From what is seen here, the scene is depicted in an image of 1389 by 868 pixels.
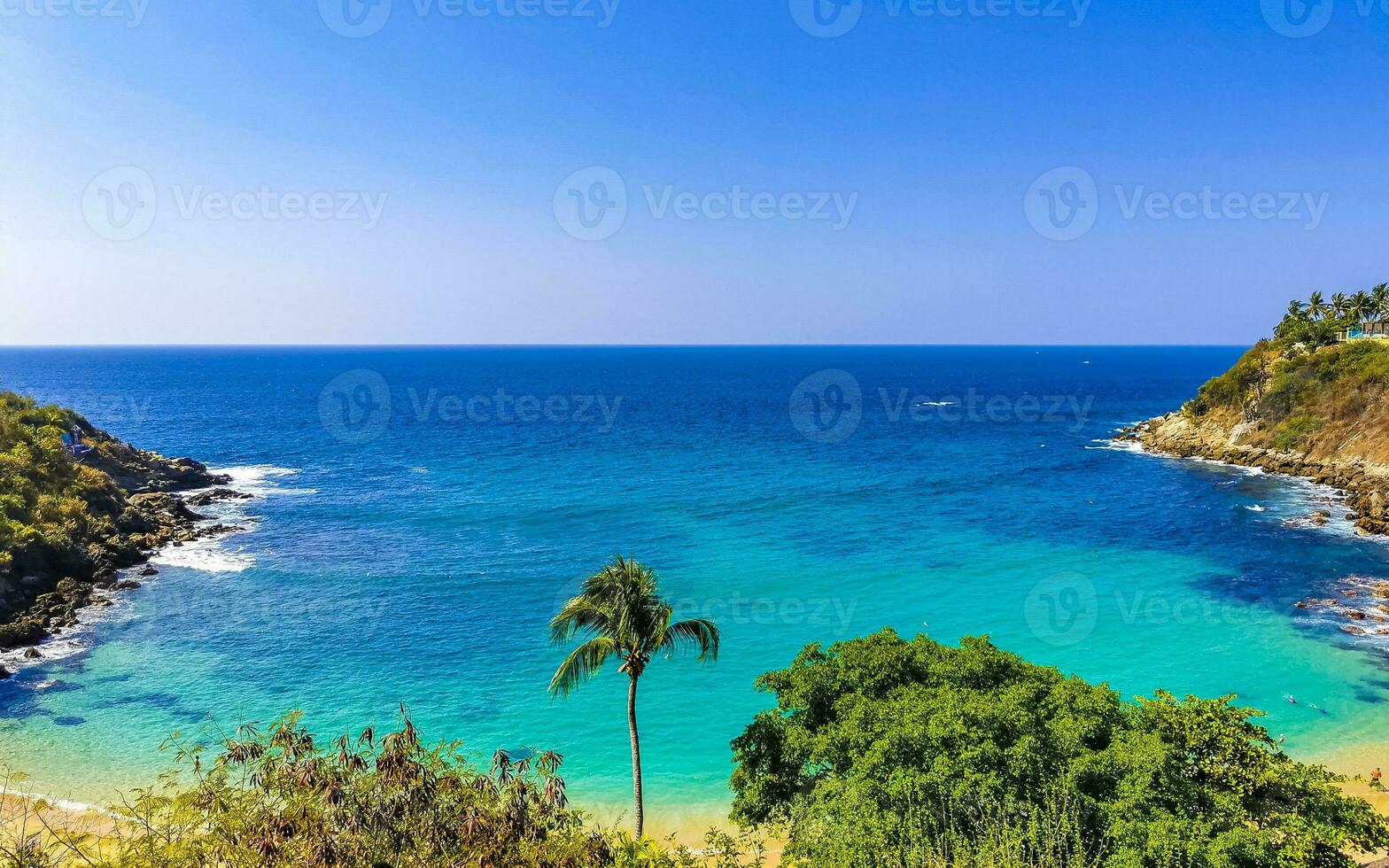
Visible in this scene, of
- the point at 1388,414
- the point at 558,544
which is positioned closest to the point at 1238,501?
the point at 1388,414

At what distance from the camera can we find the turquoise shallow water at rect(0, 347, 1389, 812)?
118 ft

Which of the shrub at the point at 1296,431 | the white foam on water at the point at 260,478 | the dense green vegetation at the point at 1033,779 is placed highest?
the shrub at the point at 1296,431

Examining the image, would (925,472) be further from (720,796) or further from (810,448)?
(720,796)

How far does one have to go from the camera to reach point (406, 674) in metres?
40.5

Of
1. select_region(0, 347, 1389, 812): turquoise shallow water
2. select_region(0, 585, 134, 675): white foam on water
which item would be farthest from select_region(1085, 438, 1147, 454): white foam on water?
select_region(0, 585, 134, 675): white foam on water

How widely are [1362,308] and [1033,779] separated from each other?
127 metres

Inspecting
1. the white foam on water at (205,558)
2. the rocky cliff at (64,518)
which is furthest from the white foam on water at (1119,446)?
the rocky cliff at (64,518)

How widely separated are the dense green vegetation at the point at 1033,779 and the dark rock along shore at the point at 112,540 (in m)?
47.2

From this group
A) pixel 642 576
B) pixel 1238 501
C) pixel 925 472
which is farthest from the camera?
pixel 925 472

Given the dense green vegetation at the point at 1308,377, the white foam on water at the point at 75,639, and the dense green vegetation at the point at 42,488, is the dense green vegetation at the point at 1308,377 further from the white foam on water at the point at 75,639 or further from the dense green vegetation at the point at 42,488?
the dense green vegetation at the point at 42,488

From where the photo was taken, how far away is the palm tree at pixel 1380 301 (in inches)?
4141

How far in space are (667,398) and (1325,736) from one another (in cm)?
15921

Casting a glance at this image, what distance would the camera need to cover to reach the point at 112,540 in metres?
58.1

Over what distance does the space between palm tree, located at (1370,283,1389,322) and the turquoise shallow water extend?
42.8 meters
